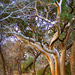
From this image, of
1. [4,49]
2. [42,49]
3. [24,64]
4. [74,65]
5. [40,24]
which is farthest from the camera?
[24,64]

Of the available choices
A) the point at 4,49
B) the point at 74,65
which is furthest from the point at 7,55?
the point at 74,65

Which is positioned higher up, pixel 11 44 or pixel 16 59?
pixel 11 44

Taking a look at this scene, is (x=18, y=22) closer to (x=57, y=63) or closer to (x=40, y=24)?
(x=40, y=24)

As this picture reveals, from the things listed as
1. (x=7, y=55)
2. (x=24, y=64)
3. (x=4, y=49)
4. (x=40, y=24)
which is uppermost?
(x=40, y=24)

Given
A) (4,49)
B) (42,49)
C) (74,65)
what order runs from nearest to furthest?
(74,65) → (42,49) → (4,49)

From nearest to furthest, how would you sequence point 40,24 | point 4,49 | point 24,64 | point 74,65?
1. point 74,65
2. point 40,24
3. point 4,49
4. point 24,64

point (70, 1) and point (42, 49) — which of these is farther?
point (70, 1)

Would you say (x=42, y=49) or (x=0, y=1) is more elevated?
(x=0, y=1)

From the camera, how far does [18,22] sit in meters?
7.26

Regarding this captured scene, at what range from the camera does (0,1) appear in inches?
258

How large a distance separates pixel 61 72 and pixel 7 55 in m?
4.96

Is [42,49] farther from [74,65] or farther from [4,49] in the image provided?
[4,49]

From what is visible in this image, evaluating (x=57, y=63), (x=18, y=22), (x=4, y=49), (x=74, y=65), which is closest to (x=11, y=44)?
(x=4, y=49)

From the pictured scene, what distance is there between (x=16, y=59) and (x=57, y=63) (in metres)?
4.13
